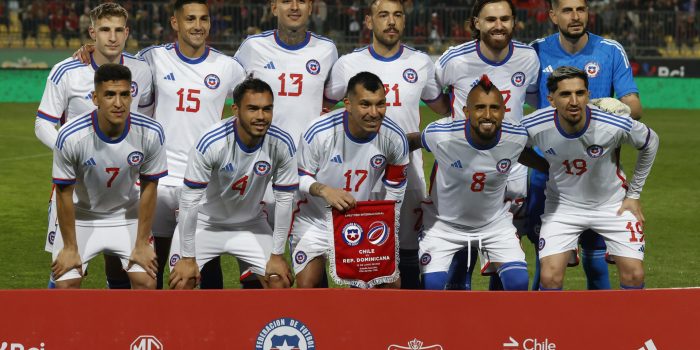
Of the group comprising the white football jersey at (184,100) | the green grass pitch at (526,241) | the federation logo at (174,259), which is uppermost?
the white football jersey at (184,100)

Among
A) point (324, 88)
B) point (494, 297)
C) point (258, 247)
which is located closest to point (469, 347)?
point (494, 297)

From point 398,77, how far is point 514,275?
1687 mm

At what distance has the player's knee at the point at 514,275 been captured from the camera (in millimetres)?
7191

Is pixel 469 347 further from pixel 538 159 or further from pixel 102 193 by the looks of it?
pixel 102 193

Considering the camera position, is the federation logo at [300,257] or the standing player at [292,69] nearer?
the federation logo at [300,257]

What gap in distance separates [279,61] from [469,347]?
2884mm

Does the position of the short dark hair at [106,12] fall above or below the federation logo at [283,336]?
above

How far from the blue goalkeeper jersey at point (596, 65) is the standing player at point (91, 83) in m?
2.98

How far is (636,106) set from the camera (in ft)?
25.8

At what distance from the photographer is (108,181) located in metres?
7.02

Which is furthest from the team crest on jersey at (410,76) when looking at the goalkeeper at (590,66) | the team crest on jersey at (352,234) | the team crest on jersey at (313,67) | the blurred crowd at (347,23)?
the blurred crowd at (347,23)

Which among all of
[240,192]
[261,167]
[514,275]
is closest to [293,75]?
[261,167]

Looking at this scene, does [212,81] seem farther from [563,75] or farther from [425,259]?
[563,75]

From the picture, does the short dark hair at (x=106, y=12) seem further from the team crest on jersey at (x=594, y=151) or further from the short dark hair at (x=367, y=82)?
the team crest on jersey at (x=594, y=151)
